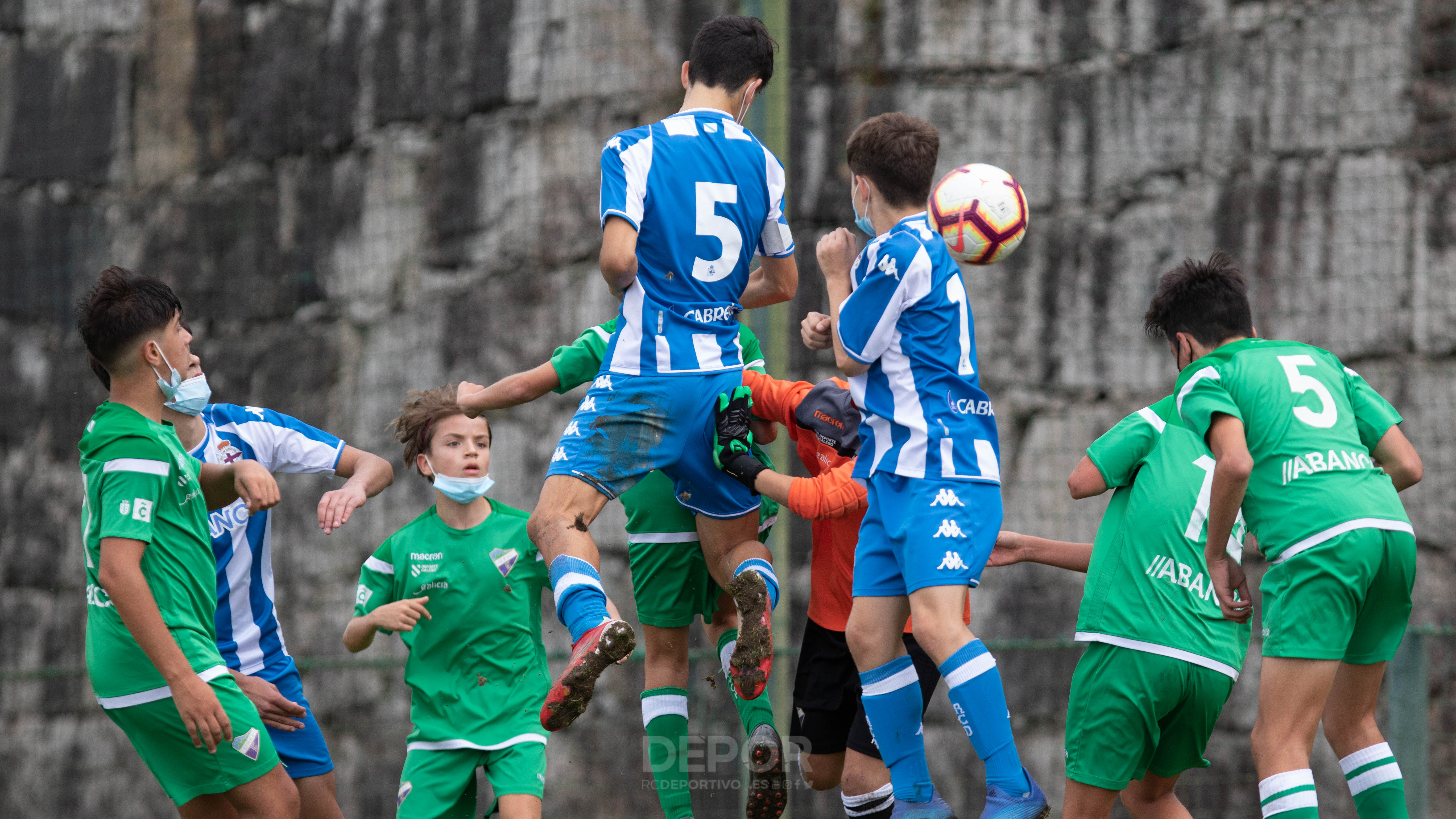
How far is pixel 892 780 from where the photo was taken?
3930mm

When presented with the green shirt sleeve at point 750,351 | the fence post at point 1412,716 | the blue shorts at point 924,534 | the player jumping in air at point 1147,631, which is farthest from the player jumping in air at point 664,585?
the fence post at point 1412,716

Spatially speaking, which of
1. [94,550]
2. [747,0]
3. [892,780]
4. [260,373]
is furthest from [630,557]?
[260,373]

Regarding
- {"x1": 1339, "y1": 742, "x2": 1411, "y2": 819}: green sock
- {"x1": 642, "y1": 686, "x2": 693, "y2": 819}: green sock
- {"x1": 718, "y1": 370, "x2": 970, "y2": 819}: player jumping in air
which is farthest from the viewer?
{"x1": 642, "y1": 686, "x2": 693, "y2": 819}: green sock

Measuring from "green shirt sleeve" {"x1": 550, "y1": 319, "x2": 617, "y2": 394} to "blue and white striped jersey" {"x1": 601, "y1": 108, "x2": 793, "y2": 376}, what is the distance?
13.6 inches

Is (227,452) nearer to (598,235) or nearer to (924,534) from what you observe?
(924,534)

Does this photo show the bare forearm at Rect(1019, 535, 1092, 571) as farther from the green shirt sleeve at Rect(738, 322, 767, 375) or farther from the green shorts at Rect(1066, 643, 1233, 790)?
the green shirt sleeve at Rect(738, 322, 767, 375)

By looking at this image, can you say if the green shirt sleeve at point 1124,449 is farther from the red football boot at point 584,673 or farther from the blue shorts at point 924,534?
the red football boot at point 584,673

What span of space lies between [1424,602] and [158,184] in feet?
29.0

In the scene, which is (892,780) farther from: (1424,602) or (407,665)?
(1424,602)

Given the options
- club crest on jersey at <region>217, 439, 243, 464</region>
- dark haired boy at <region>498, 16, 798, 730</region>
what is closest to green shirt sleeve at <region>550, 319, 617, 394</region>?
dark haired boy at <region>498, 16, 798, 730</region>

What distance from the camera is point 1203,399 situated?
13.1 ft

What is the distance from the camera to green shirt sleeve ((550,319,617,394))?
4.58m

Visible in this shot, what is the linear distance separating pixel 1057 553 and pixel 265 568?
3.07 meters

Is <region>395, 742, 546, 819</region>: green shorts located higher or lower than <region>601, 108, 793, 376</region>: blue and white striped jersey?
lower
